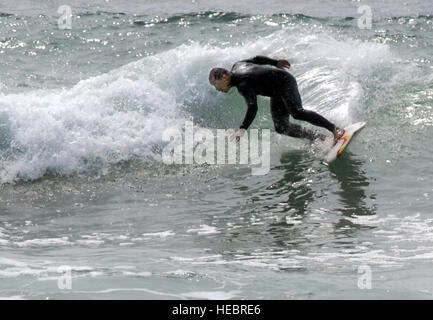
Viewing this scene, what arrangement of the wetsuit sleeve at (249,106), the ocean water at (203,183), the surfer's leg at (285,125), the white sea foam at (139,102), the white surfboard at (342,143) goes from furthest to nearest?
the white sea foam at (139,102) → the surfer's leg at (285,125) → the white surfboard at (342,143) → the wetsuit sleeve at (249,106) → the ocean water at (203,183)

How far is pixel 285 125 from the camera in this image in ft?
34.1

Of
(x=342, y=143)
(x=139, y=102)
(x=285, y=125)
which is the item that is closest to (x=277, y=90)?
(x=285, y=125)

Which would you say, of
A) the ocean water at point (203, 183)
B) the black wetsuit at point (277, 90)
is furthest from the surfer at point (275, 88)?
the ocean water at point (203, 183)

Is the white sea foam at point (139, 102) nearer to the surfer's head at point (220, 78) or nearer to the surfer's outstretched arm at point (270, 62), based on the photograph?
the surfer's head at point (220, 78)

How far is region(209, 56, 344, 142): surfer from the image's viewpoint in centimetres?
967

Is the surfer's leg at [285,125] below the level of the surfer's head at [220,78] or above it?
below

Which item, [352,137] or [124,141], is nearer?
[352,137]

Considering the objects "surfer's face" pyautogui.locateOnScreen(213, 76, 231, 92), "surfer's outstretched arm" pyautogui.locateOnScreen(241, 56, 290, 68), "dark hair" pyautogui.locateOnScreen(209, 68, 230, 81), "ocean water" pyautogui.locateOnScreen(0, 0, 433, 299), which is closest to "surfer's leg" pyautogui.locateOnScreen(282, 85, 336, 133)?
"surfer's outstretched arm" pyautogui.locateOnScreen(241, 56, 290, 68)

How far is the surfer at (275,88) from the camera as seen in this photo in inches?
381

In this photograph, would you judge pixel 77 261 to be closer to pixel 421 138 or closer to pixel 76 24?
pixel 421 138

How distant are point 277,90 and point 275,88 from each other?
0.05 m

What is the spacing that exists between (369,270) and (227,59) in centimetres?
773

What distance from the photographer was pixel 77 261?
23.0 feet

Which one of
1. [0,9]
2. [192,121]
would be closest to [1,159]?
[192,121]
